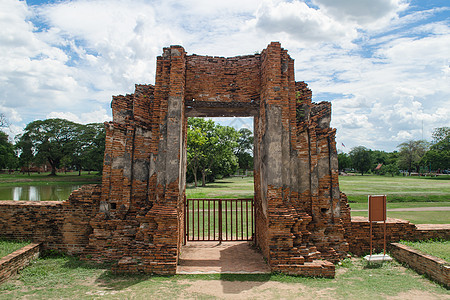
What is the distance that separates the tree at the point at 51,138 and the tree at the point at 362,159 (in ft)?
232

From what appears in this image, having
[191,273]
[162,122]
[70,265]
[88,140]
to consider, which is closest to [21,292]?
[70,265]

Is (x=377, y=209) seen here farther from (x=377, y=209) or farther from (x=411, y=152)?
(x=411, y=152)

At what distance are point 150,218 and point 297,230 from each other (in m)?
3.48

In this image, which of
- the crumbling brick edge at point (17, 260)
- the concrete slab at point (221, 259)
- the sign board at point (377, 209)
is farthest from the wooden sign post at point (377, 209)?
the crumbling brick edge at point (17, 260)

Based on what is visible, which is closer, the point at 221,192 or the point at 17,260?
the point at 17,260

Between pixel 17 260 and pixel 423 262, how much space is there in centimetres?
883

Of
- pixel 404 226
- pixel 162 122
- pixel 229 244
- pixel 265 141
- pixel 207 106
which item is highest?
pixel 207 106

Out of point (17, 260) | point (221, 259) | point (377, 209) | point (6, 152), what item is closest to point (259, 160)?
point (221, 259)

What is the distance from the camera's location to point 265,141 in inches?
287

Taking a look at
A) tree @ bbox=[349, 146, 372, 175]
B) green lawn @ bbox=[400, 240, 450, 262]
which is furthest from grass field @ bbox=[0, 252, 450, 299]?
tree @ bbox=[349, 146, 372, 175]

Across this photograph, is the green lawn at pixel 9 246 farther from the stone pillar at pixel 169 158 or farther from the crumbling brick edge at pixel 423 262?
the crumbling brick edge at pixel 423 262

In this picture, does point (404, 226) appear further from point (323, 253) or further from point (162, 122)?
point (162, 122)

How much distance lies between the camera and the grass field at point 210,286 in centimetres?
525

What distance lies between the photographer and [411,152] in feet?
235
